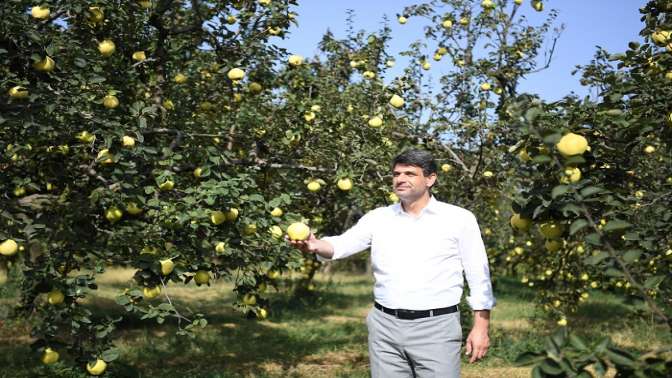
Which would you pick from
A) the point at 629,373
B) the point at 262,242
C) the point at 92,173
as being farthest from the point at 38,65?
the point at 629,373

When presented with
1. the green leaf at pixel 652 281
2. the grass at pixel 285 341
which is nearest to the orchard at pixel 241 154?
the green leaf at pixel 652 281

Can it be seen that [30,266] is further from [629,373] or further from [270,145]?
[629,373]

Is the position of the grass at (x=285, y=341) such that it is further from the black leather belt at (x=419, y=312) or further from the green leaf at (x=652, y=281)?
the green leaf at (x=652, y=281)

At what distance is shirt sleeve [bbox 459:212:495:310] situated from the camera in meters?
2.53

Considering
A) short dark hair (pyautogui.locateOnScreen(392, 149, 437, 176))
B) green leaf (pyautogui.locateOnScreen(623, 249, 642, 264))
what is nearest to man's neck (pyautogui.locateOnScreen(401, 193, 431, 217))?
short dark hair (pyautogui.locateOnScreen(392, 149, 437, 176))

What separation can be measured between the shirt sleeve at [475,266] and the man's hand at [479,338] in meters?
0.04

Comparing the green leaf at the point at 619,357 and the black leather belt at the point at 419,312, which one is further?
the black leather belt at the point at 419,312

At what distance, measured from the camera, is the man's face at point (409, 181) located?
2676 mm

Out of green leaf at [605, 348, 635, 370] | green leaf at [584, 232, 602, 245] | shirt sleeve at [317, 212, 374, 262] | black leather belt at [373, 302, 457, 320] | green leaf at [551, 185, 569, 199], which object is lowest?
black leather belt at [373, 302, 457, 320]

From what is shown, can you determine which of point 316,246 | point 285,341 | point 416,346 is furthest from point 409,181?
point 285,341

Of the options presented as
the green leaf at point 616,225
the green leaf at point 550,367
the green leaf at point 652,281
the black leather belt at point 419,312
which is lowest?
the black leather belt at point 419,312

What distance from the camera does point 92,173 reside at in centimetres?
416

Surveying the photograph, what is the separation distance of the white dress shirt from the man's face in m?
0.09

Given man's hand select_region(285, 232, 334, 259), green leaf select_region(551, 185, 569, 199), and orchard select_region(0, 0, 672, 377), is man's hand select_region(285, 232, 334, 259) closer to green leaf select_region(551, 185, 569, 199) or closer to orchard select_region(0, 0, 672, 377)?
orchard select_region(0, 0, 672, 377)
